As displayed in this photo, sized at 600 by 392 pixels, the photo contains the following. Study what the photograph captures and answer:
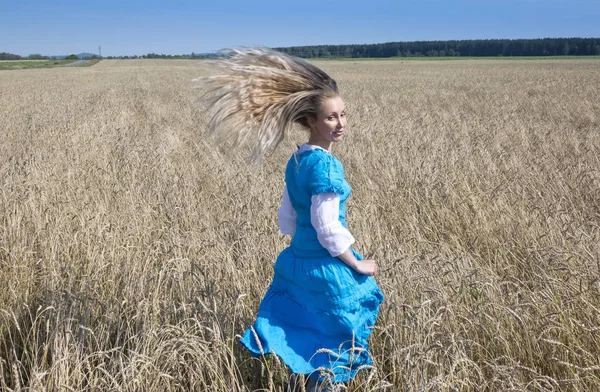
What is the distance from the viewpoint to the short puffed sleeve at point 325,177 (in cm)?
187

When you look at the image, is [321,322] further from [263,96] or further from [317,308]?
[263,96]

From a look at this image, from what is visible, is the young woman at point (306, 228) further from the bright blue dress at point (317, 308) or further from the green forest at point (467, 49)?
A: the green forest at point (467, 49)

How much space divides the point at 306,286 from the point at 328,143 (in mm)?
545

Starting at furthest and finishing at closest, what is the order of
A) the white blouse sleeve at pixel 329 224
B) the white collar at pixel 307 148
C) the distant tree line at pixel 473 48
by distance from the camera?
the distant tree line at pixel 473 48 < the white collar at pixel 307 148 < the white blouse sleeve at pixel 329 224

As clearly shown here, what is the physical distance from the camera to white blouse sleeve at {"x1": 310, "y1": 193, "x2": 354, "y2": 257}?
187cm

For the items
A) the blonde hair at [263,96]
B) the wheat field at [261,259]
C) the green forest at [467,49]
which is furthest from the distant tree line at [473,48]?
the blonde hair at [263,96]

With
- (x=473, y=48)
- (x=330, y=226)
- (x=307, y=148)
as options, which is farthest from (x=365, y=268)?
(x=473, y=48)

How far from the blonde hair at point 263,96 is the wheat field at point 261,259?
5.2 inches

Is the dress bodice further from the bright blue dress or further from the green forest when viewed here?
the green forest

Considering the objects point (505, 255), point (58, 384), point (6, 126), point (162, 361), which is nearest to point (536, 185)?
point (505, 255)

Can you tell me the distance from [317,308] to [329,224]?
1.03 ft

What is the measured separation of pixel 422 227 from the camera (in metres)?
4.03

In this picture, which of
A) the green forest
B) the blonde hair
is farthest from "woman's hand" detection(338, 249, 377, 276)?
the green forest

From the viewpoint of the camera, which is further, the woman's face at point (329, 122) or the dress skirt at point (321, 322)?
the woman's face at point (329, 122)
